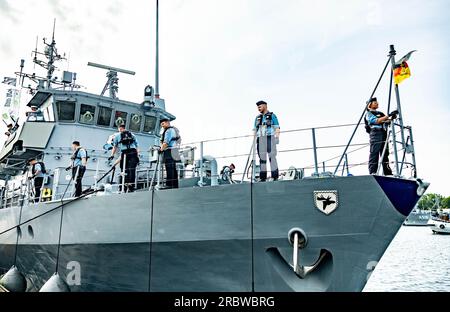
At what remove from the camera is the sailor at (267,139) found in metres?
5.55

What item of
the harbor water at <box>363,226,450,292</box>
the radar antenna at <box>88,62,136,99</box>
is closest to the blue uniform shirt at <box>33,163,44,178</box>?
the radar antenna at <box>88,62,136,99</box>

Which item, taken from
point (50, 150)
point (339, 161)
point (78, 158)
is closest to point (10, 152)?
point (50, 150)

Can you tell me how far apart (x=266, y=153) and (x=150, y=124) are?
5.92 m

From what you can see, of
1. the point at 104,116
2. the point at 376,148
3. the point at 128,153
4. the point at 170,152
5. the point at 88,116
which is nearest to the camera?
the point at 376,148

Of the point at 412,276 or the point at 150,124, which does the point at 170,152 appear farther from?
the point at 412,276

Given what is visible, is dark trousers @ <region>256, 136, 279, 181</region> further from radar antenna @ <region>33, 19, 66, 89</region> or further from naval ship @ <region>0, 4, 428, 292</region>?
radar antenna @ <region>33, 19, 66, 89</region>

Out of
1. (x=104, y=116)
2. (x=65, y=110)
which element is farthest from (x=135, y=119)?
(x=65, y=110)

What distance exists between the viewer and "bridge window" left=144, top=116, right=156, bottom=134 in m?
10.6

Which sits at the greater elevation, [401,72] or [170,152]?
[401,72]

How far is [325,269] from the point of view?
4992mm

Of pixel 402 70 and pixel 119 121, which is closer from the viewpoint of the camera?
pixel 402 70

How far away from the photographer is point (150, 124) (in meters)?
10.7

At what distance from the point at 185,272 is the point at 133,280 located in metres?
1.06

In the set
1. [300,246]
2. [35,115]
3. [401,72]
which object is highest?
[35,115]
